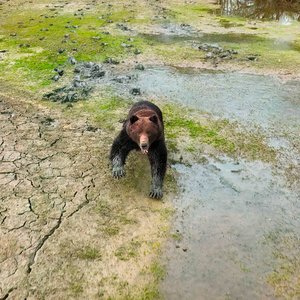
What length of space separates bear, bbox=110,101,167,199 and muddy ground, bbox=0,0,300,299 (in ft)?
0.66

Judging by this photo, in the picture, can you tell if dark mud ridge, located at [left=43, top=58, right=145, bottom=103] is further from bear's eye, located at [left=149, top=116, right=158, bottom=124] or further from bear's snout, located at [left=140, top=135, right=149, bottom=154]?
bear's snout, located at [left=140, top=135, right=149, bottom=154]

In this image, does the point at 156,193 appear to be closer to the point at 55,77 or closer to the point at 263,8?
the point at 55,77

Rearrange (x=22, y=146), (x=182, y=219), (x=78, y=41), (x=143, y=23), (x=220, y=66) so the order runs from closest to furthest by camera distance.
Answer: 1. (x=182, y=219)
2. (x=22, y=146)
3. (x=220, y=66)
4. (x=78, y=41)
5. (x=143, y=23)

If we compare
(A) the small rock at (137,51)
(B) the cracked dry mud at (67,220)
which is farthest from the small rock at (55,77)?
(A) the small rock at (137,51)

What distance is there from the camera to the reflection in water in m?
20.0

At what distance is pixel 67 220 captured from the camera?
17.3ft

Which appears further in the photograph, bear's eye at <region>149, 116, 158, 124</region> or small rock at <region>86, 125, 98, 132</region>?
small rock at <region>86, 125, 98, 132</region>

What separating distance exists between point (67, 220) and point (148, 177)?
156 cm

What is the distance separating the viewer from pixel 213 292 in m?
4.30

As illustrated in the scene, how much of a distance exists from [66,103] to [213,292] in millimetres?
5738

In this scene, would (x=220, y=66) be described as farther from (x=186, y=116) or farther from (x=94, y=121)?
(x=94, y=121)

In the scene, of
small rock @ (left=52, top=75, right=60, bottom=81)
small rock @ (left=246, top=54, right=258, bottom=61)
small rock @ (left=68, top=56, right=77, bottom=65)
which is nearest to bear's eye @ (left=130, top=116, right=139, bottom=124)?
small rock @ (left=52, top=75, right=60, bottom=81)

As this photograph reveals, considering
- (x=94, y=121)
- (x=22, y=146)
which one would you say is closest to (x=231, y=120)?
(x=94, y=121)

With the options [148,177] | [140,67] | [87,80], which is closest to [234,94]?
[140,67]
